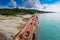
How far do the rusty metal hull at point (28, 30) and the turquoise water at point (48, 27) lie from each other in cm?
12

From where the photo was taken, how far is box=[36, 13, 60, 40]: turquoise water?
10.8 feet

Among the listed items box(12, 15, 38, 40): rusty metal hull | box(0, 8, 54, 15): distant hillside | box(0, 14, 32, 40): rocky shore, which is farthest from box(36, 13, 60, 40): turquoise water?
box(0, 14, 32, 40): rocky shore

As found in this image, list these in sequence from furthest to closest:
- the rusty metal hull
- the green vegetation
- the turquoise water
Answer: the green vegetation
the turquoise water
the rusty metal hull

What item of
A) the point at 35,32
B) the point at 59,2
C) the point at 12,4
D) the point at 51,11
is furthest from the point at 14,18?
the point at 59,2

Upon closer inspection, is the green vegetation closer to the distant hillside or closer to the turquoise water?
the distant hillside

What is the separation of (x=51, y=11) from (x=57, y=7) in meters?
0.16

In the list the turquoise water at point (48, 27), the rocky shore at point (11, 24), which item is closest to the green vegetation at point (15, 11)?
the rocky shore at point (11, 24)

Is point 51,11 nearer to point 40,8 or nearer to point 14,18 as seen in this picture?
point 40,8

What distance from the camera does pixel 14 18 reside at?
340cm

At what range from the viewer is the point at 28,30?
312 cm

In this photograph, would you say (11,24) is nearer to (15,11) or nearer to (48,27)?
(15,11)

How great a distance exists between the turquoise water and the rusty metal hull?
117 millimetres

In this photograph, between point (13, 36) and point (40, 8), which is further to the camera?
point (40, 8)

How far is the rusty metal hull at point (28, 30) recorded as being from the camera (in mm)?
2854
